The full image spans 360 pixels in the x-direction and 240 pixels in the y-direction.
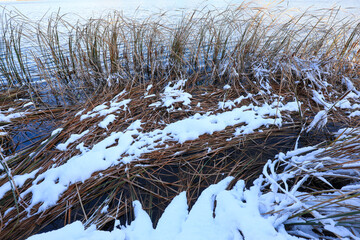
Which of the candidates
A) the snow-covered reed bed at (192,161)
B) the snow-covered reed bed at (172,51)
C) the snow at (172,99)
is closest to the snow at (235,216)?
the snow-covered reed bed at (192,161)

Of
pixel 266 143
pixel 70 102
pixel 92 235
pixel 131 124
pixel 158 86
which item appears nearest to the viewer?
pixel 92 235

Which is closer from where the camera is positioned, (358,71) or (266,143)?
(266,143)

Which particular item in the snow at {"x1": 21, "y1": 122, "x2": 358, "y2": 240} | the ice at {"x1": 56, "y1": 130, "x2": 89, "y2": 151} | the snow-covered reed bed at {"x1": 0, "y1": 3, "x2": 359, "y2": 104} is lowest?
the snow at {"x1": 21, "y1": 122, "x2": 358, "y2": 240}

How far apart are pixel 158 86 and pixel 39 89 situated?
1.39m

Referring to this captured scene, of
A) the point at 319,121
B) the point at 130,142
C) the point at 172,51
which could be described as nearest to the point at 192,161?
the point at 130,142

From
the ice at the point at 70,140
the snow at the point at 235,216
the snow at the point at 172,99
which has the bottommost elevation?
the snow at the point at 235,216

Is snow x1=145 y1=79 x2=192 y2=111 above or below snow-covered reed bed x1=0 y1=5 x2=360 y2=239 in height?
above

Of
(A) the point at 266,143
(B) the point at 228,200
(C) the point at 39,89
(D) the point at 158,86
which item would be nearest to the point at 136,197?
(B) the point at 228,200

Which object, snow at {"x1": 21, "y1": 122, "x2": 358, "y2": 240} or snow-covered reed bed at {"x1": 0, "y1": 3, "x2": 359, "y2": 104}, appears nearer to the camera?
snow at {"x1": 21, "y1": 122, "x2": 358, "y2": 240}

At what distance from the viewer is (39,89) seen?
2.24 metres

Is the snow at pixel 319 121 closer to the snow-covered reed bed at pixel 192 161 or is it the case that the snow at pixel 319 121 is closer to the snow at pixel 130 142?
the snow-covered reed bed at pixel 192 161

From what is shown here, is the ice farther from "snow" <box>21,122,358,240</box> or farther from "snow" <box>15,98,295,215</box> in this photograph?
"snow" <box>21,122,358,240</box>

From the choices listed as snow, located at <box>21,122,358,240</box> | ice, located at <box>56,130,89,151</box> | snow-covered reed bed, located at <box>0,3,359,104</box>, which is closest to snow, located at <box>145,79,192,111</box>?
snow-covered reed bed, located at <box>0,3,359,104</box>

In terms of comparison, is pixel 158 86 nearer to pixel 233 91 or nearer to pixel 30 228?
pixel 233 91
